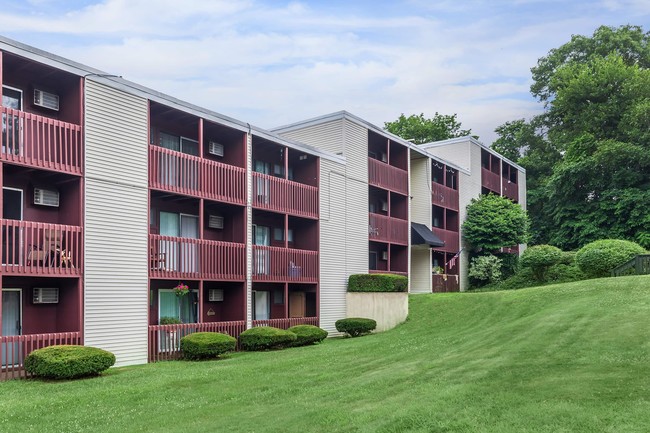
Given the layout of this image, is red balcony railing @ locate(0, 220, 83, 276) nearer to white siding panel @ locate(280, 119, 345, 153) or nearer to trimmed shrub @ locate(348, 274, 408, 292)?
trimmed shrub @ locate(348, 274, 408, 292)

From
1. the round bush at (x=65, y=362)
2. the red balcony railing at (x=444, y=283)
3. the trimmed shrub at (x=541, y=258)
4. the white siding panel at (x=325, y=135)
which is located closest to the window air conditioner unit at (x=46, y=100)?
the round bush at (x=65, y=362)

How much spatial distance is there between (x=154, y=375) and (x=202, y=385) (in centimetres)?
201

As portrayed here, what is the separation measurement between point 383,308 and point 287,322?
16.0ft

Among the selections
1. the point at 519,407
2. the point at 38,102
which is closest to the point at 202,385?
the point at 519,407

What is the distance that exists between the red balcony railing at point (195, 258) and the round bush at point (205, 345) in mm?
2064

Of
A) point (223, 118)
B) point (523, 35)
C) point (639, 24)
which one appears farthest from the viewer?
point (639, 24)

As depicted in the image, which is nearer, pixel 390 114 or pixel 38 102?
pixel 38 102

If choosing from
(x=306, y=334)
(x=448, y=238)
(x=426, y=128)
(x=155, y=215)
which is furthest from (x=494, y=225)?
(x=155, y=215)

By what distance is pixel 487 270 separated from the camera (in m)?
36.8

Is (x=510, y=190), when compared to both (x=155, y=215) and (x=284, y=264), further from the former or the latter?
(x=155, y=215)

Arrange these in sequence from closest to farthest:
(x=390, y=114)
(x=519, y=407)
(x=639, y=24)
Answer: (x=519, y=407)
(x=639, y=24)
(x=390, y=114)

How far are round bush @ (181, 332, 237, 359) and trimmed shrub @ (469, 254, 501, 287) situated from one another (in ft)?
Answer: 75.0

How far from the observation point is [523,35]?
18.3 meters

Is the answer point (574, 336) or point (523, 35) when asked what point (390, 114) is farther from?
point (574, 336)
